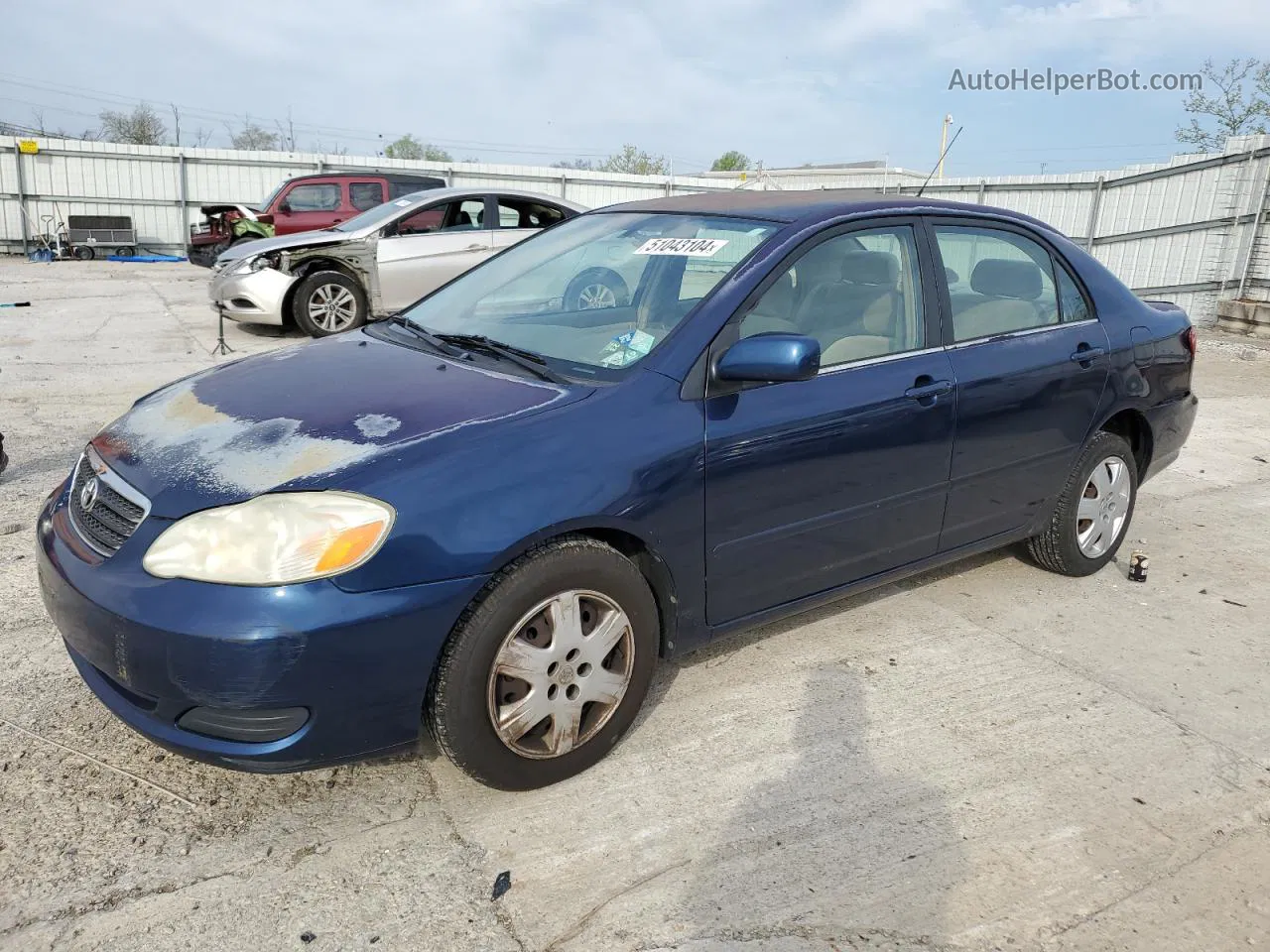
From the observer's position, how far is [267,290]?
9.60 meters

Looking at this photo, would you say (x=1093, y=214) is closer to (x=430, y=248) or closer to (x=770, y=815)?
(x=430, y=248)

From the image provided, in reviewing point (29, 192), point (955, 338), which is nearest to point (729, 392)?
point (955, 338)

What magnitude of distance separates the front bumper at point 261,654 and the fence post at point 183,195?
2147 cm

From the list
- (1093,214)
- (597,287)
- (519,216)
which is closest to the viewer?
(597,287)

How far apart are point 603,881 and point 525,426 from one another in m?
1.15

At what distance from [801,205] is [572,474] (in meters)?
1.54

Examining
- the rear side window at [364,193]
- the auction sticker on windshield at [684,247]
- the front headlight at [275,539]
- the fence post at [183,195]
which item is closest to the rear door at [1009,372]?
the auction sticker on windshield at [684,247]

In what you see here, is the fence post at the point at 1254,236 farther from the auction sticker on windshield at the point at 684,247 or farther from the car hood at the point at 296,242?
the auction sticker on windshield at the point at 684,247

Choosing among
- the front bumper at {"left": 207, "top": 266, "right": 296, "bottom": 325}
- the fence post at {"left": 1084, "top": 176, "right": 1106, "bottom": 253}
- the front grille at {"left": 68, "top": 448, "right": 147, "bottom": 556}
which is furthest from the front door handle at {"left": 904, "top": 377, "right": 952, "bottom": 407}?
the fence post at {"left": 1084, "top": 176, "right": 1106, "bottom": 253}

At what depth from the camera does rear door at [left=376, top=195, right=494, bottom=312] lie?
995 cm

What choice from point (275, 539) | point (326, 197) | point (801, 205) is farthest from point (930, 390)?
point (326, 197)

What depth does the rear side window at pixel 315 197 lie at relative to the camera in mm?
14523

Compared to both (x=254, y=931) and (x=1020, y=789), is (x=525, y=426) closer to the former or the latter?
(x=254, y=931)

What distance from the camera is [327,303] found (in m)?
9.86
